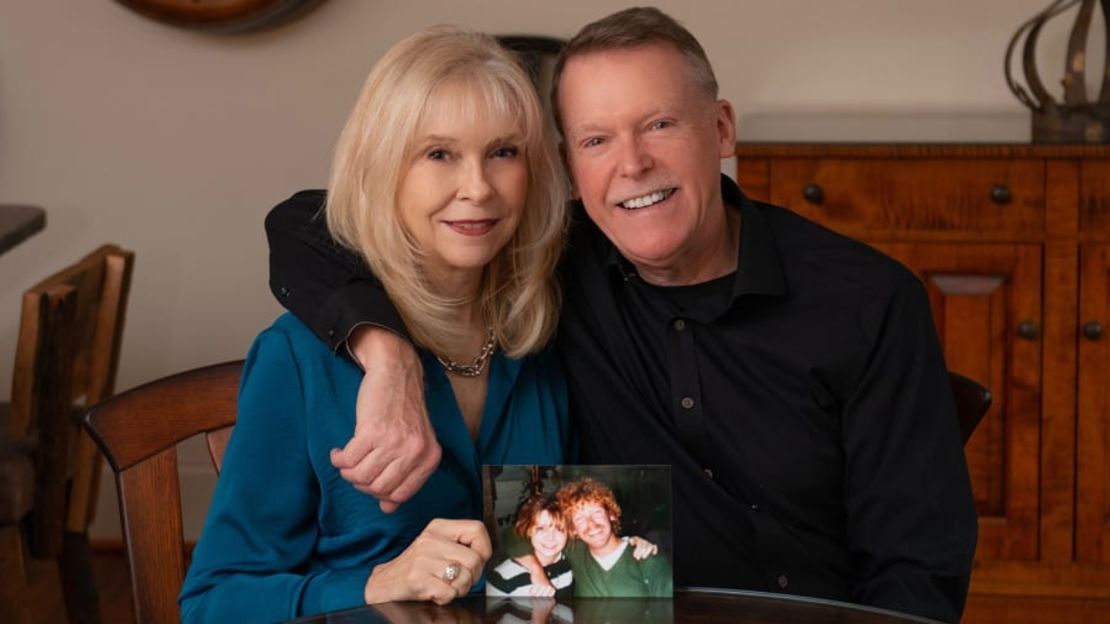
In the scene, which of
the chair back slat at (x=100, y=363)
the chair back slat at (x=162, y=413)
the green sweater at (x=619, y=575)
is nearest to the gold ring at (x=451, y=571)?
the green sweater at (x=619, y=575)

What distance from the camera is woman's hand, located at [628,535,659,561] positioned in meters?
1.64

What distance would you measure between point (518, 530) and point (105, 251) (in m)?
1.82

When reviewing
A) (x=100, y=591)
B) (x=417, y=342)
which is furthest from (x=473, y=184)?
(x=100, y=591)

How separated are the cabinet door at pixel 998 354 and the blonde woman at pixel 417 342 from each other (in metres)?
1.56

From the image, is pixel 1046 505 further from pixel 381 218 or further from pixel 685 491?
pixel 381 218

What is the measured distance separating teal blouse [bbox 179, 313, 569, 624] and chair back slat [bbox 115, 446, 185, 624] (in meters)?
0.15

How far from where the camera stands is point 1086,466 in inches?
136

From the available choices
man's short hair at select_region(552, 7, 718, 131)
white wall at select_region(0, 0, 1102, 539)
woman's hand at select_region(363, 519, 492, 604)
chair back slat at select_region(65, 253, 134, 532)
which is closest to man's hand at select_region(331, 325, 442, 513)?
woman's hand at select_region(363, 519, 492, 604)

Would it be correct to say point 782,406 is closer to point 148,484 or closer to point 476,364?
point 476,364

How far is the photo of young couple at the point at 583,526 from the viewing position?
5.35ft

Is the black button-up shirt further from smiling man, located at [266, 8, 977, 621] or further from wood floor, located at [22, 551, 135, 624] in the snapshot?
wood floor, located at [22, 551, 135, 624]

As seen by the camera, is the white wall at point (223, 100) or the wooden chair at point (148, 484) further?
the white wall at point (223, 100)

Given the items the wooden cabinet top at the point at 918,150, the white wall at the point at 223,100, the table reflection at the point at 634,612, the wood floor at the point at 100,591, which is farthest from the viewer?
the white wall at the point at 223,100

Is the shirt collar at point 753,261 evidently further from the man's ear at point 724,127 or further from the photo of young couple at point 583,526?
the photo of young couple at point 583,526
